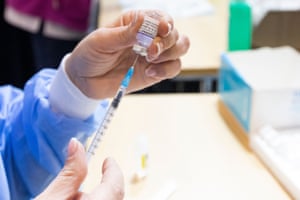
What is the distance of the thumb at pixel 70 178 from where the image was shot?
0.54 meters

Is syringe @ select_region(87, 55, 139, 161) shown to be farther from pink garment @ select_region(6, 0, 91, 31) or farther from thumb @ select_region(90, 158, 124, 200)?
pink garment @ select_region(6, 0, 91, 31)

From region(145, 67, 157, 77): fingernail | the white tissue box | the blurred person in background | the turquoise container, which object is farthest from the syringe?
the blurred person in background

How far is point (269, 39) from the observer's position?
4.10 feet

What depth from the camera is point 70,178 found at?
1.81 ft

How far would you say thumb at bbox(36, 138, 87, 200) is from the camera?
54 centimetres

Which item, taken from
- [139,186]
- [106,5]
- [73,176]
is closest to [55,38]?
[106,5]

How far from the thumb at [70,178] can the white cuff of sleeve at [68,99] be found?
0.86ft

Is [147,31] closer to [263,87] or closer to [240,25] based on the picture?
[263,87]

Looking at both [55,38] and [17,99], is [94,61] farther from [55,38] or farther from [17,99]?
[55,38]

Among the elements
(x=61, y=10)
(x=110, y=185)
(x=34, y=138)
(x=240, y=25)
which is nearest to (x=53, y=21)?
(x=61, y=10)

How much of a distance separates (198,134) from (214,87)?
0.80m

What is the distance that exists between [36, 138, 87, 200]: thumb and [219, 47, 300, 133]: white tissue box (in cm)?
44

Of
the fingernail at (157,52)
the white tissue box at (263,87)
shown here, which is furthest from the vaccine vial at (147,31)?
the white tissue box at (263,87)

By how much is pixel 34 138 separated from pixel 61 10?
108 centimetres
